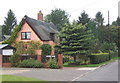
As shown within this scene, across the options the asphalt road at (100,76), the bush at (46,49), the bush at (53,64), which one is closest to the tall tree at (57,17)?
the bush at (46,49)

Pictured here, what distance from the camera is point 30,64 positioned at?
1051 inches

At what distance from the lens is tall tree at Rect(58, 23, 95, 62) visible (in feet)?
103

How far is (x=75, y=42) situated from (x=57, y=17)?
170 feet

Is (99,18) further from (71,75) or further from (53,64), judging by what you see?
(71,75)

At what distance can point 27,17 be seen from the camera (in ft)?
135

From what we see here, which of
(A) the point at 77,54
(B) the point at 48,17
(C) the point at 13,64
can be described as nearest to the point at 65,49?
(A) the point at 77,54

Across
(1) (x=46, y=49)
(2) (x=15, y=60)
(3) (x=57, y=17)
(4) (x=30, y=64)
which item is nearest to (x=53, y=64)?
(4) (x=30, y=64)

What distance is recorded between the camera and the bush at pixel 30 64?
26.5 metres

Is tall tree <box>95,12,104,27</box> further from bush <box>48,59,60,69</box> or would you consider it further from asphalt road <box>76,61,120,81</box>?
asphalt road <box>76,61,120,81</box>

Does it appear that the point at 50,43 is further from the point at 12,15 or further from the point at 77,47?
the point at 12,15

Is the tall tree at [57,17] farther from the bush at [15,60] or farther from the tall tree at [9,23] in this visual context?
the bush at [15,60]

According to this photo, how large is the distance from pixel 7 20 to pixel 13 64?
193ft

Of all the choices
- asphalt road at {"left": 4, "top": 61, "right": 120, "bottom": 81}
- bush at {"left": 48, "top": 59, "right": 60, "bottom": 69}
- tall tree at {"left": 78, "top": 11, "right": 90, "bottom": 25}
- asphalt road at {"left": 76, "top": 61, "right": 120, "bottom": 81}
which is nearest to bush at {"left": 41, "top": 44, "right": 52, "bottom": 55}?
bush at {"left": 48, "top": 59, "right": 60, "bottom": 69}

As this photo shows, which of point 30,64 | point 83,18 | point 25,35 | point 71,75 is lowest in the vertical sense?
point 71,75
